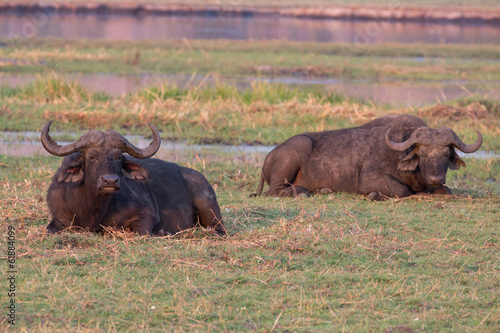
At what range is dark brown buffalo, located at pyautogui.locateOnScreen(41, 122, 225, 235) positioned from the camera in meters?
5.98

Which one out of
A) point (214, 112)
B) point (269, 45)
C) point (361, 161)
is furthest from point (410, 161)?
point (269, 45)

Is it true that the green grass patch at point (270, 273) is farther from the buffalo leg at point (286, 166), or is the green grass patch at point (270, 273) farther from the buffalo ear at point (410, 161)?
the buffalo leg at point (286, 166)

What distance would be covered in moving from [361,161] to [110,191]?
180 inches

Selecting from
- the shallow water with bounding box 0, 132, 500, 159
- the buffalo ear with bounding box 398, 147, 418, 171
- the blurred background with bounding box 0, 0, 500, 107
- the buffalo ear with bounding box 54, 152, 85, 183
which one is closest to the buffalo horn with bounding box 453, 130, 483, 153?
the buffalo ear with bounding box 398, 147, 418, 171

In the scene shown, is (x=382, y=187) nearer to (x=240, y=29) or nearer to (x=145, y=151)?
(x=145, y=151)

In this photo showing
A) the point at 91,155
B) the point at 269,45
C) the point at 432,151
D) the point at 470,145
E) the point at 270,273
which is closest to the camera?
the point at 270,273

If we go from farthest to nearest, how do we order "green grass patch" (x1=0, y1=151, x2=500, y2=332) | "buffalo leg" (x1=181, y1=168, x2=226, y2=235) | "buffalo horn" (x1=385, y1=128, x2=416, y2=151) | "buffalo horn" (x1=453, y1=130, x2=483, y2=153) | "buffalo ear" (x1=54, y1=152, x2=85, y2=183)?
"buffalo horn" (x1=385, y1=128, x2=416, y2=151) < "buffalo horn" (x1=453, y1=130, x2=483, y2=153) < "buffalo leg" (x1=181, y1=168, x2=226, y2=235) < "buffalo ear" (x1=54, y1=152, x2=85, y2=183) < "green grass patch" (x1=0, y1=151, x2=500, y2=332)

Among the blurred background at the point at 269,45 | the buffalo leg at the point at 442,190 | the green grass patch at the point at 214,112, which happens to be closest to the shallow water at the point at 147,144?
the green grass patch at the point at 214,112

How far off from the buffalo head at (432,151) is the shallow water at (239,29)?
26.3m

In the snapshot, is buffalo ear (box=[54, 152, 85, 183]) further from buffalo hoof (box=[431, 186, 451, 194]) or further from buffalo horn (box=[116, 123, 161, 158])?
buffalo hoof (box=[431, 186, 451, 194])

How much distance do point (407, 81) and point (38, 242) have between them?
60.5ft

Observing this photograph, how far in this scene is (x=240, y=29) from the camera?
42.9m

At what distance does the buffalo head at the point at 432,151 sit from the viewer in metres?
8.77

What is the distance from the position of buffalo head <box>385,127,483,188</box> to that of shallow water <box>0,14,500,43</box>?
26.3 metres
